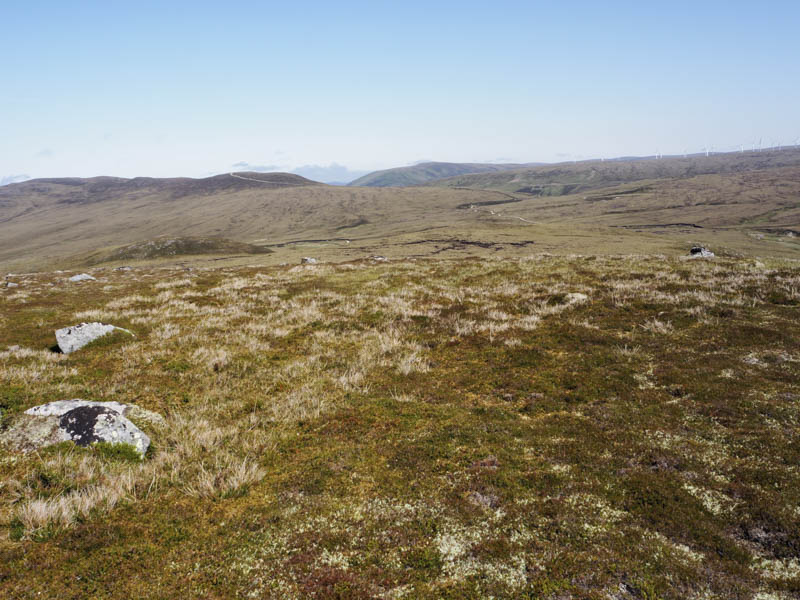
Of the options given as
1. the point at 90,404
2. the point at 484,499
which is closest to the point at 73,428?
the point at 90,404

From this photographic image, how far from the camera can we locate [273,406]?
1003cm

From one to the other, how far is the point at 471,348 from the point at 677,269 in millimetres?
21863

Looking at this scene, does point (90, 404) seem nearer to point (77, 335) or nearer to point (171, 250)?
point (77, 335)

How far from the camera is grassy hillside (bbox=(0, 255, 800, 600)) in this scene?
191 inches

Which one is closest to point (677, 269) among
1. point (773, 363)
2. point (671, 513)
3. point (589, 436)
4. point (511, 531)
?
point (773, 363)

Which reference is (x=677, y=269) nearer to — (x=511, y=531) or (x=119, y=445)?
(x=511, y=531)

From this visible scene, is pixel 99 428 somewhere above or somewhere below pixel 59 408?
below

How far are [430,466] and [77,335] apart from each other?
49.8 ft

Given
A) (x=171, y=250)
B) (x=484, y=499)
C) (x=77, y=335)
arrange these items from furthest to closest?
(x=171, y=250), (x=77, y=335), (x=484, y=499)

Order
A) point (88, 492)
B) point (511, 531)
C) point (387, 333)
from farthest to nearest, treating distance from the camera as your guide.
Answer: point (387, 333) < point (88, 492) < point (511, 531)

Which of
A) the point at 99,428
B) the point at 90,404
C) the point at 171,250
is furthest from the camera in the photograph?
the point at 171,250

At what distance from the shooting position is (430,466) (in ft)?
24.0

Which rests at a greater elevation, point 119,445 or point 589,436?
point 119,445

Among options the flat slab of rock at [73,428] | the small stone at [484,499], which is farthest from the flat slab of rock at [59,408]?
the small stone at [484,499]
